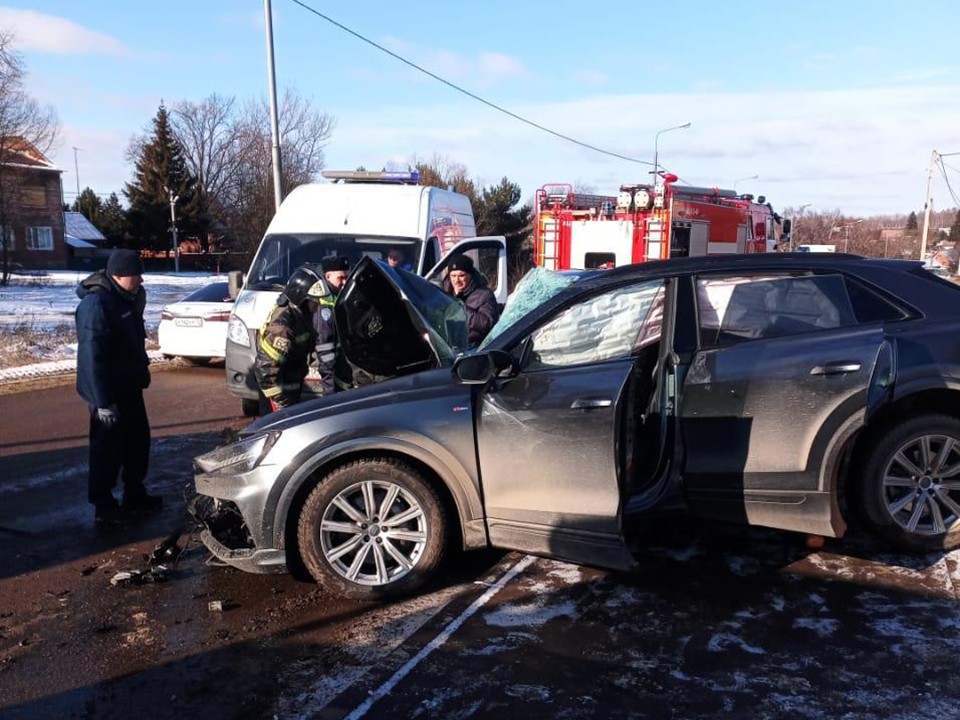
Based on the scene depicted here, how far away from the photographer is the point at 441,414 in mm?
4043

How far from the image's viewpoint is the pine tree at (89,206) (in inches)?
2397

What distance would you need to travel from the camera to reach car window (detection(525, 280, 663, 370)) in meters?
4.26

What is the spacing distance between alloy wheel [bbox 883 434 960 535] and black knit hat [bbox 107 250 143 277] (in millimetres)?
4711

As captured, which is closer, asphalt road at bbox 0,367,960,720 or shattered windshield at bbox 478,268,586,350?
asphalt road at bbox 0,367,960,720

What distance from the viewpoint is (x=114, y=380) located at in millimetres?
5273

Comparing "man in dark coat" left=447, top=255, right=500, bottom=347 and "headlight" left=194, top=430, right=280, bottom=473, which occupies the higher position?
"man in dark coat" left=447, top=255, right=500, bottom=347

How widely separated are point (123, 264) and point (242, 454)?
191 cm

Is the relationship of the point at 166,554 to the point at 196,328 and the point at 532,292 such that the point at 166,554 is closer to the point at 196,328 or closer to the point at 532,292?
the point at 532,292

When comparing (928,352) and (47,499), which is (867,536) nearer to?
(928,352)

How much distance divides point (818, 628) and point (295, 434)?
2659 mm

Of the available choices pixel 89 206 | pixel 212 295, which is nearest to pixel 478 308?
pixel 212 295

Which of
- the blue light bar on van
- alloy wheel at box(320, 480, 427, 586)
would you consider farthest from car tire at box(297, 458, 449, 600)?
the blue light bar on van

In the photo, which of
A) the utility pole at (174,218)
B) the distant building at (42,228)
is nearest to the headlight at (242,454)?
the distant building at (42,228)

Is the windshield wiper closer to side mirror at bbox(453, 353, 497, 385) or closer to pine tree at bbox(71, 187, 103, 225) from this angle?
side mirror at bbox(453, 353, 497, 385)
